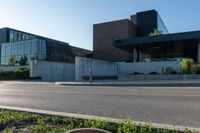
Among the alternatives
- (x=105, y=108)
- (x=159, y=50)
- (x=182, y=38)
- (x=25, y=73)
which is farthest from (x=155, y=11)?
(x=105, y=108)

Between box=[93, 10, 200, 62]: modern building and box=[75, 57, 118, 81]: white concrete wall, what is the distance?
363 cm

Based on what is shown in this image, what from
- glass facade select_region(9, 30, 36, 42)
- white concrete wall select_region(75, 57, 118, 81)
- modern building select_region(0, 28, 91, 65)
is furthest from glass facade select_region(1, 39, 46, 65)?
white concrete wall select_region(75, 57, 118, 81)

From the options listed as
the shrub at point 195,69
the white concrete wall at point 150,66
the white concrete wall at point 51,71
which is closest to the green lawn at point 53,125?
the shrub at point 195,69

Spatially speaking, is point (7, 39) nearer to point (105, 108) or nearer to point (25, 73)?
point (25, 73)

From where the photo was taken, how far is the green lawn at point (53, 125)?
5.08 meters

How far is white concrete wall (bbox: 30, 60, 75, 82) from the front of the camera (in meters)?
39.8

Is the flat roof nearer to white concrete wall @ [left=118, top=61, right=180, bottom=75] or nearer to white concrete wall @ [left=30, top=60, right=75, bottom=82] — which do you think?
white concrete wall @ [left=118, top=61, right=180, bottom=75]

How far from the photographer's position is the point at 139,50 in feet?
148

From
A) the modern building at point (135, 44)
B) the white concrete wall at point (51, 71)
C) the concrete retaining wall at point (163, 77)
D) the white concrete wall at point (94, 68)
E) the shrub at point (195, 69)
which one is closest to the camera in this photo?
the concrete retaining wall at point (163, 77)

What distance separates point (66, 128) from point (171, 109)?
13.1ft

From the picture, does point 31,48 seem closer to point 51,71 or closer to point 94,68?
point 51,71

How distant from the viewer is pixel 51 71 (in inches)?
1638

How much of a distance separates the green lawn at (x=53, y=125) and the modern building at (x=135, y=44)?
31.7m

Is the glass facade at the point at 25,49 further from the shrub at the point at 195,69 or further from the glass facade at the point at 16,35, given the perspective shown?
the shrub at the point at 195,69
